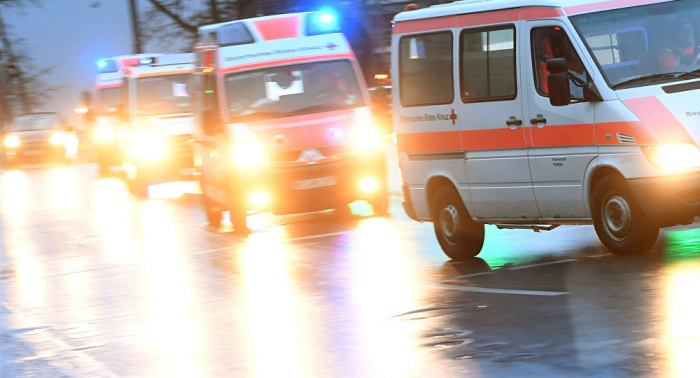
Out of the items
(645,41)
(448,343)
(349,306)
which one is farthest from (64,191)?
(448,343)

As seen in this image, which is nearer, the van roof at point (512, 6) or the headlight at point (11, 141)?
the van roof at point (512, 6)

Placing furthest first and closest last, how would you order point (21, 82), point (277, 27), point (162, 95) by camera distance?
point (21, 82) → point (162, 95) → point (277, 27)

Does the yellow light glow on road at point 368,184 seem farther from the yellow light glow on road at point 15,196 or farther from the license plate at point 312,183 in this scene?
the yellow light glow on road at point 15,196

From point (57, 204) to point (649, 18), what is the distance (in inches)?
622

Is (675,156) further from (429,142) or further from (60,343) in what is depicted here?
(60,343)

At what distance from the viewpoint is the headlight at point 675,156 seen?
964cm

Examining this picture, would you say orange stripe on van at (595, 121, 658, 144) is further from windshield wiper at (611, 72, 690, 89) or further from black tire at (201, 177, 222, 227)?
black tire at (201, 177, 222, 227)

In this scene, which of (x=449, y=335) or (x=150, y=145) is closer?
(x=449, y=335)

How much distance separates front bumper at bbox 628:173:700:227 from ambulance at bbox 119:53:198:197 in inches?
565

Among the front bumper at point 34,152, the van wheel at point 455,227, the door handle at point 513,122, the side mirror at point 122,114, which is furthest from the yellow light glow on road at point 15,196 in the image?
the door handle at point 513,122

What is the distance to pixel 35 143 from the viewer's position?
42500 mm

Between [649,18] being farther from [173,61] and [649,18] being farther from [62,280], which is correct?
[173,61]

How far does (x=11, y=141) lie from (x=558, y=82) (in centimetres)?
3476

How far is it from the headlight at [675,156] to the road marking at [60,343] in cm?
449
